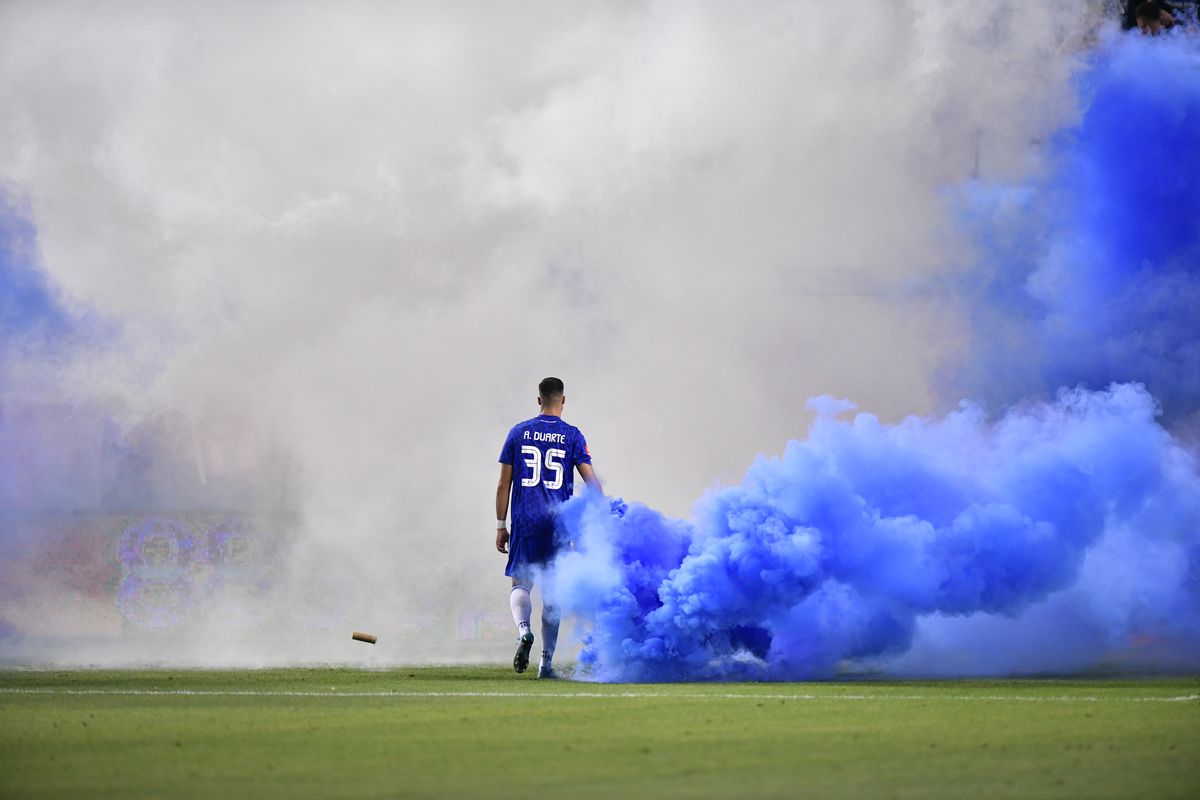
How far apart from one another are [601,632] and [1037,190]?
268 inches

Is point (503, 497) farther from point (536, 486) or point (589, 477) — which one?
point (589, 477)

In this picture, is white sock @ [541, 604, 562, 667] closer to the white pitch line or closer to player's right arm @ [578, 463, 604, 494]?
player's right arm @ [578, 463, 604, 494]

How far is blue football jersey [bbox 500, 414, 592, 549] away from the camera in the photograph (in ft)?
48.2

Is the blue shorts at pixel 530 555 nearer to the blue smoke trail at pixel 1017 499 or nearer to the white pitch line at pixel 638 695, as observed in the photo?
the blue smoke trail at pixel 1017 499

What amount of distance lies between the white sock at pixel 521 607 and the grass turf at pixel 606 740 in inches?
55.7

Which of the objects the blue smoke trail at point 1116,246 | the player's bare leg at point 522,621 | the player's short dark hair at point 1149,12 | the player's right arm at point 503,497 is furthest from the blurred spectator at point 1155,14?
the player's bare leg at point 522,621

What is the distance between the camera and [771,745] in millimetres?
8648

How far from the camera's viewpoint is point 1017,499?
48.0 feet

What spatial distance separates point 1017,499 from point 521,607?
4.27 metres

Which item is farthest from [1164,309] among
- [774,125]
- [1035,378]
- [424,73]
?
[424,73]

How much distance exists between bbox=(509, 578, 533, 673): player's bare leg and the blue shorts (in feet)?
0.25

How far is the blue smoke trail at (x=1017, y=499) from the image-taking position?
13.7 metres

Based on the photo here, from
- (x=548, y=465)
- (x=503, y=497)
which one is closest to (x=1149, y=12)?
(x=548, y=465)

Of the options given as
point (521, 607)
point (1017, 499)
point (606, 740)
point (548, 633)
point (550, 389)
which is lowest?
point (606, 740)
